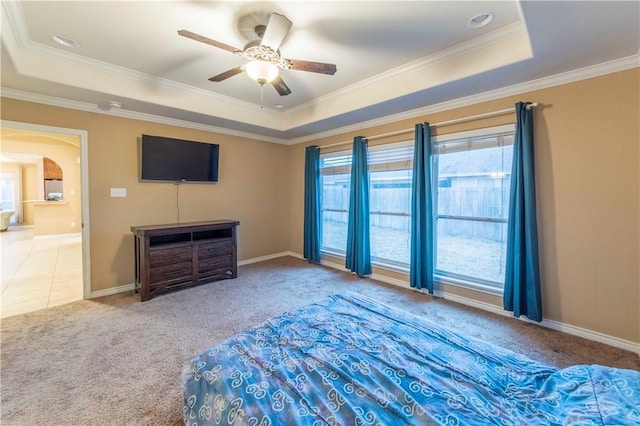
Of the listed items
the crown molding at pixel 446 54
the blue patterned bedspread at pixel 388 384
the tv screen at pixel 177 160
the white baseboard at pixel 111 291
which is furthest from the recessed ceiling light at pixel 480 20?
the white baseboard at pixel 111 291

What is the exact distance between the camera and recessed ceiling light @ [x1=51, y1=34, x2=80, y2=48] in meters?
2.61

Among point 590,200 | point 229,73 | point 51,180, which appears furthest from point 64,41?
point 51,180

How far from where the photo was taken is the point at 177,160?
13.9 feet

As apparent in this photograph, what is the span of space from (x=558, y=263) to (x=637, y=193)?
873mm

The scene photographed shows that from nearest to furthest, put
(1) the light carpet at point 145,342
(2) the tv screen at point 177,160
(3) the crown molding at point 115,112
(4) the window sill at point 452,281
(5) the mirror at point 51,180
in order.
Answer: (1) the light carpet at point 145,342 → (3) the crown molding at point 115,112 → (4) the window sill at point 452,281 → (2) the tv screen at point 177,160 → (5) the mirror at point 51,180

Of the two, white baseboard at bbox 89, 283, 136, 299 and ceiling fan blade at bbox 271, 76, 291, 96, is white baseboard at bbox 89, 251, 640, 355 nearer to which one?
white baseboard at bbox 89, 283, 136, 299

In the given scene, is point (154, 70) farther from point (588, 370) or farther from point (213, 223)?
point (588, 370)

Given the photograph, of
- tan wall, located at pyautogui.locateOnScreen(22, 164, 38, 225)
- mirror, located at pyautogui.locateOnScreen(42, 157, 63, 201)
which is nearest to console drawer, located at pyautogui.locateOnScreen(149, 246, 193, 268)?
mirror, located at pyautogui.locateOnScreen(42, 157, 63, 201)

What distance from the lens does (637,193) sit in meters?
2.41

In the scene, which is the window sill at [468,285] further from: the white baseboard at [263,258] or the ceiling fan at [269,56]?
the white baseboard at [263,258]

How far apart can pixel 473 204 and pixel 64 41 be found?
4769 millimetres

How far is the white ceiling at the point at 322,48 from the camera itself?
84.9 inches

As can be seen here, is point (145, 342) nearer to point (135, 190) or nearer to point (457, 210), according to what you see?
point (135, 190)

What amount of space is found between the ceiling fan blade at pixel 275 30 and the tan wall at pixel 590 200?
2578 millimetres
